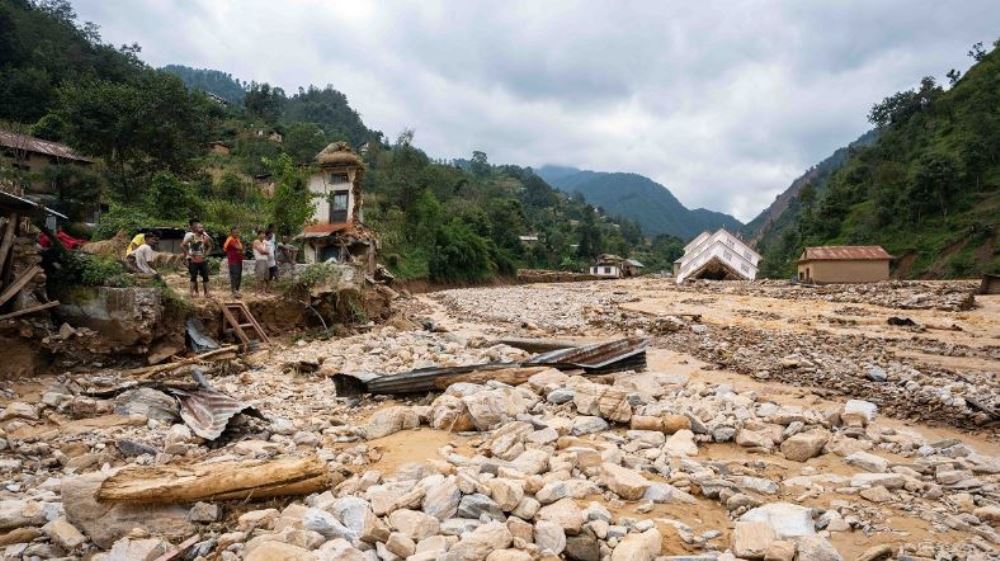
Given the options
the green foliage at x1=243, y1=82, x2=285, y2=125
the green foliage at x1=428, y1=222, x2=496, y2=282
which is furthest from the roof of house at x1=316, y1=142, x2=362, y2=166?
the green foliage at x1=243, y1=82, x2=285, y2=125

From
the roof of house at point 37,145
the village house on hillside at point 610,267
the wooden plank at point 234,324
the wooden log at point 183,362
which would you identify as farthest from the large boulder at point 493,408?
the village house on hillside at point 610,267

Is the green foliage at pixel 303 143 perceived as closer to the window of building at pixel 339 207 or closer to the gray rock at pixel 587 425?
the window of building at pixel 339 207

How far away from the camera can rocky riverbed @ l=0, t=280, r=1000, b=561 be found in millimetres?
3566

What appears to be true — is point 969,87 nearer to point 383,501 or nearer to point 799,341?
point 799,341

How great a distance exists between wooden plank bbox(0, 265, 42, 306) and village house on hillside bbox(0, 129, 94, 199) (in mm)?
23060

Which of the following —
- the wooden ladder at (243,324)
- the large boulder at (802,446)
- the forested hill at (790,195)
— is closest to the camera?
the large boulder at (802,446)

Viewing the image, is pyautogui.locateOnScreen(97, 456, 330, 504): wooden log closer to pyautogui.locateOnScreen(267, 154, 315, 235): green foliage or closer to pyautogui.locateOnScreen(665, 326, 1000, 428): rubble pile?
pyautogui.locateOnScreen(665, 326, 1000, 428): rubble pile

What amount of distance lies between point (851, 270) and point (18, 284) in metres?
38.4

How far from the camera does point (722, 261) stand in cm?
4612

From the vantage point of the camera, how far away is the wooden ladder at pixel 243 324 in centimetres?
1112

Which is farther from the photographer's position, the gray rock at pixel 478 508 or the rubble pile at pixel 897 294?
the rubble pile at pixel 897 294

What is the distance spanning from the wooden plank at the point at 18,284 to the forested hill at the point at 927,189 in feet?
142

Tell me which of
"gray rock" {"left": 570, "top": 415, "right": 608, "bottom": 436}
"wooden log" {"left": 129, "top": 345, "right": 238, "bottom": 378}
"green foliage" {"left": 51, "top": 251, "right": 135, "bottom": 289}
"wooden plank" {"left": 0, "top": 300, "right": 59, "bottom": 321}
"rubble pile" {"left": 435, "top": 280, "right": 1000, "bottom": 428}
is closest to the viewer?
"gray rock" {"left": 570, "top": 415, "right": 608, "bottom": 436}

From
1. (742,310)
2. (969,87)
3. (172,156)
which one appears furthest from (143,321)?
(969,87)
